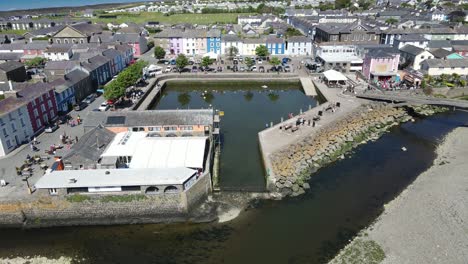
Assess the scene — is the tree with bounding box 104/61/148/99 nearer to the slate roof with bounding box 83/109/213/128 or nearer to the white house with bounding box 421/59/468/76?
the slate roof with bounding box 83/109/213/128

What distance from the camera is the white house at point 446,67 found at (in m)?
53.9

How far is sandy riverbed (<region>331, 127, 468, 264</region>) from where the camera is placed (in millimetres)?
21109

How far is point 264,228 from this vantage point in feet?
79.5

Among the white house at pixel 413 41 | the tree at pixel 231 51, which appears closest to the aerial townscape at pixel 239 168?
the white house at pixel 413 41

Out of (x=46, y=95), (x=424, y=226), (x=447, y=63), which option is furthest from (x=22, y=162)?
(x=447, y=63)

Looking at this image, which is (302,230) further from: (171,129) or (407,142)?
(407,142)

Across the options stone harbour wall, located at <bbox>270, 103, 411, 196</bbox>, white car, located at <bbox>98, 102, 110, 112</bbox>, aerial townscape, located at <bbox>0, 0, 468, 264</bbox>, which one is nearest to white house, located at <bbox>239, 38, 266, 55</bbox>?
aerial townscape, located at <bbox>0, 0, 468, 264</bbox>

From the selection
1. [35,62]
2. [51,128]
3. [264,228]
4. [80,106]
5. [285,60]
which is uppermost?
[35,62]

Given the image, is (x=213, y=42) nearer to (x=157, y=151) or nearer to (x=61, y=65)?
(x=61, y=65)

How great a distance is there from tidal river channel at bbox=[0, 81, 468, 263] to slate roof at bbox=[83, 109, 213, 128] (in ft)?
14.2

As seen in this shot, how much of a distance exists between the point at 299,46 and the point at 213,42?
63.0 ft

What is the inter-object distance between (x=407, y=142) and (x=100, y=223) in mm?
32063

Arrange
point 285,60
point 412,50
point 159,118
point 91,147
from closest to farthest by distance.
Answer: point 91,147 → point 159,118 → point 412,50 → point 285,60

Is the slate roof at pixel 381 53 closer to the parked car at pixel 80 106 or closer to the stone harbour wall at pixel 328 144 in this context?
the stone harbour wall at pixel 328 144
